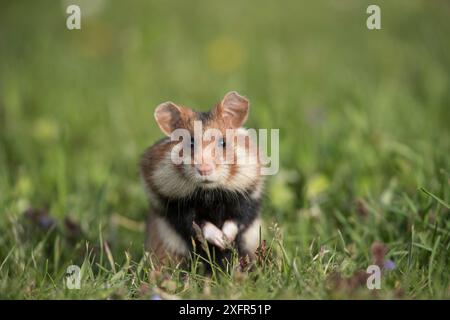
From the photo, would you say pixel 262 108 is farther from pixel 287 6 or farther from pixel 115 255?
pixel 287 6

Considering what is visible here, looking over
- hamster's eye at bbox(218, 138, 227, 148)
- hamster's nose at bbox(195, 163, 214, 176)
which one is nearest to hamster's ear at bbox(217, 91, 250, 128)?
hamster's eye at bbox(218, 138, 227, 148)

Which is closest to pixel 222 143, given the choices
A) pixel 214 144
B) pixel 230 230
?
pixel 214 144

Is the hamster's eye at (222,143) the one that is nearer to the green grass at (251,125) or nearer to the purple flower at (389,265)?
the green grass at (251,125)

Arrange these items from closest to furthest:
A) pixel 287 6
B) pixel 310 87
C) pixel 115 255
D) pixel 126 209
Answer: pixel 115 255 < pixel 126 209 < pixel 310 87 < pixel 287 6

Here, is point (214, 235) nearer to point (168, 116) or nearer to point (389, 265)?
point (168, 116)

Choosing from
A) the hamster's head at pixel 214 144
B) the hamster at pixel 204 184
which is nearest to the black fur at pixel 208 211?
the hamster at pixel 204 184

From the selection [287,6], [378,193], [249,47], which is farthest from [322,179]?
[287,6]
